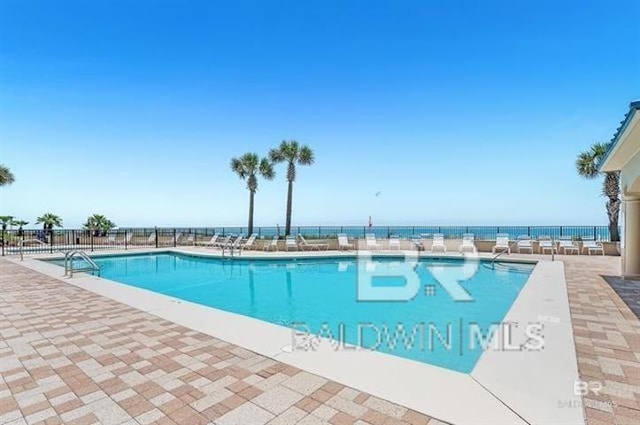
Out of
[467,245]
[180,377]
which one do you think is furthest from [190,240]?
[180,377]

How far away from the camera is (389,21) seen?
29.5 feet

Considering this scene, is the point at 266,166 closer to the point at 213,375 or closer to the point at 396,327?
the point at 396,327

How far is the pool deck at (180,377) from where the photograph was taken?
81.2 inches

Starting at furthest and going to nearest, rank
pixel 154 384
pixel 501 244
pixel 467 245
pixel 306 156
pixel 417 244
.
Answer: pixel 306 156, pixel 417 244, pixel 467 245, pixel 501 244, pixel 154 384

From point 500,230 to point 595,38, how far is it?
994 centimetres

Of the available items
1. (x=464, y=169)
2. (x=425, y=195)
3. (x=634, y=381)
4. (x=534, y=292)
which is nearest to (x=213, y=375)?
(x=634, y=381)

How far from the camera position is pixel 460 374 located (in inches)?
105

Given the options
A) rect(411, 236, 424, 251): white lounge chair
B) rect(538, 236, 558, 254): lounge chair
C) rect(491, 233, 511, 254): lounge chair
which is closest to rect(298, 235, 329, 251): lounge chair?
rect(411, 236, 424, 251): white lounge chair

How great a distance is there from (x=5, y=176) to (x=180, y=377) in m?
24.1

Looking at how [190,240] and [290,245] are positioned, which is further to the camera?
[190,240]

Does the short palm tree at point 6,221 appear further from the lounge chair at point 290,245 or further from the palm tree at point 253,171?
the lounge chair at point 290,245

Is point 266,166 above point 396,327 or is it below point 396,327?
above

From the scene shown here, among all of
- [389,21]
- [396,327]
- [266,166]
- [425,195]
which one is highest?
[389,21]

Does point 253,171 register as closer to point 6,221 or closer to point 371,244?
point 371,244
